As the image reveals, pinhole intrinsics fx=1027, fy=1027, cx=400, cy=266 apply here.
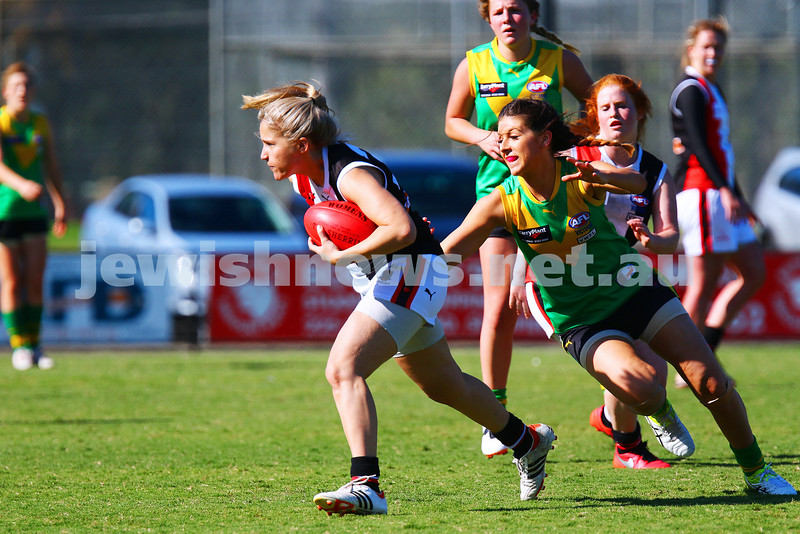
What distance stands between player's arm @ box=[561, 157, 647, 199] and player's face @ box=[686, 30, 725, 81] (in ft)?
9.62

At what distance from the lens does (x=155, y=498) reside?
4266 mm

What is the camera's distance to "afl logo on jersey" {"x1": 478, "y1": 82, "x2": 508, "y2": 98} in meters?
5.09

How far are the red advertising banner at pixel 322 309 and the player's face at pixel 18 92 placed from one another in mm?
2706

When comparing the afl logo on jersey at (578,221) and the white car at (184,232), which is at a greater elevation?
the afl logo on jersey at (578,221)

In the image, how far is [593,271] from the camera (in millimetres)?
4016

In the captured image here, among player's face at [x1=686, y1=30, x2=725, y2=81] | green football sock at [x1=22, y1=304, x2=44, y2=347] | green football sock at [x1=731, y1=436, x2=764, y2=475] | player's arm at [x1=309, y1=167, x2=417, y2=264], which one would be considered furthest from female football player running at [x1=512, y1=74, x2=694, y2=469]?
green football sock at [x1=22, y1=304, x2=44, y2=347]

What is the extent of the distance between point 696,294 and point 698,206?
2.04 ft

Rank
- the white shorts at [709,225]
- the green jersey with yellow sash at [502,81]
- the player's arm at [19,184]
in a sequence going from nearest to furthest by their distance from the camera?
the green jersey with yellow sash at [502,81] → the white shorts at [709,225] → the player's arm at [19,184]

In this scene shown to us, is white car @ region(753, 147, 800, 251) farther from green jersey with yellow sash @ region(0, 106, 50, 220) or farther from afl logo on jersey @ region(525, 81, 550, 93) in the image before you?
afl logo on jersey @ region(525, 81, 550, 93)

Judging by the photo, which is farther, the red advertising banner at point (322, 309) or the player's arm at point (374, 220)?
the red advertising banner at point (322, 309)

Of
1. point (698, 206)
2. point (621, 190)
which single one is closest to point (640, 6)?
point (698, 206)

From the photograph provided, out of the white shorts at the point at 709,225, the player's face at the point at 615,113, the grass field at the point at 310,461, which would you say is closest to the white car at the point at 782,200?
the grass field at the point at 310,461

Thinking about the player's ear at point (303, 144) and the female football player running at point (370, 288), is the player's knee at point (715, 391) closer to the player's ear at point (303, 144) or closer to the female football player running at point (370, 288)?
the female football player running at point (370, 288)

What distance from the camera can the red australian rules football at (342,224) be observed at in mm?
3807
